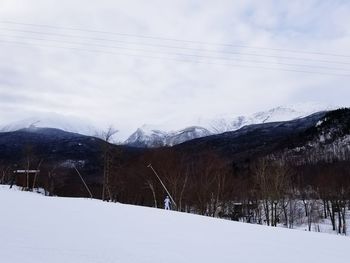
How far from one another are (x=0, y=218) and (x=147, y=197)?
58.8 meters

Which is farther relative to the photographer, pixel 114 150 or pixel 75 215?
pixel 114 150

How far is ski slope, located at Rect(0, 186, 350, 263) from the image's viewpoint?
11336 millimetres

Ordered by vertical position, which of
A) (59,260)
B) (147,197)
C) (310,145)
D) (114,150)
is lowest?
(59,260)

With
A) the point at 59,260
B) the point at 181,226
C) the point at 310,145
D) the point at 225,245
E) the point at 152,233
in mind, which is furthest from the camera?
the point at 310,145

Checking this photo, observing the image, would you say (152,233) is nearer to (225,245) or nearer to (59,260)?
(225,245)

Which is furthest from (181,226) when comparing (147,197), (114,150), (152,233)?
(147,197)

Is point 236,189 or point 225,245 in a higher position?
point 236,189

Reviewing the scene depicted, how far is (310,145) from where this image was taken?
176750 mm

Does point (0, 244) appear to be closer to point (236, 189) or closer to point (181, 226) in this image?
point (181, 226)

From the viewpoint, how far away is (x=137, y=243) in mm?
14273

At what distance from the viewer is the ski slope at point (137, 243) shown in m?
11.3

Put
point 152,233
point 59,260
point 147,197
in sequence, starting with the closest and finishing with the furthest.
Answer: point 59,260
point 152,233
point 147,197

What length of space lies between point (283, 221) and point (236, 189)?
11.4 meters

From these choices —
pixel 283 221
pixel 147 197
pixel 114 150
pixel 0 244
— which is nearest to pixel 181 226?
pixel 0 244
